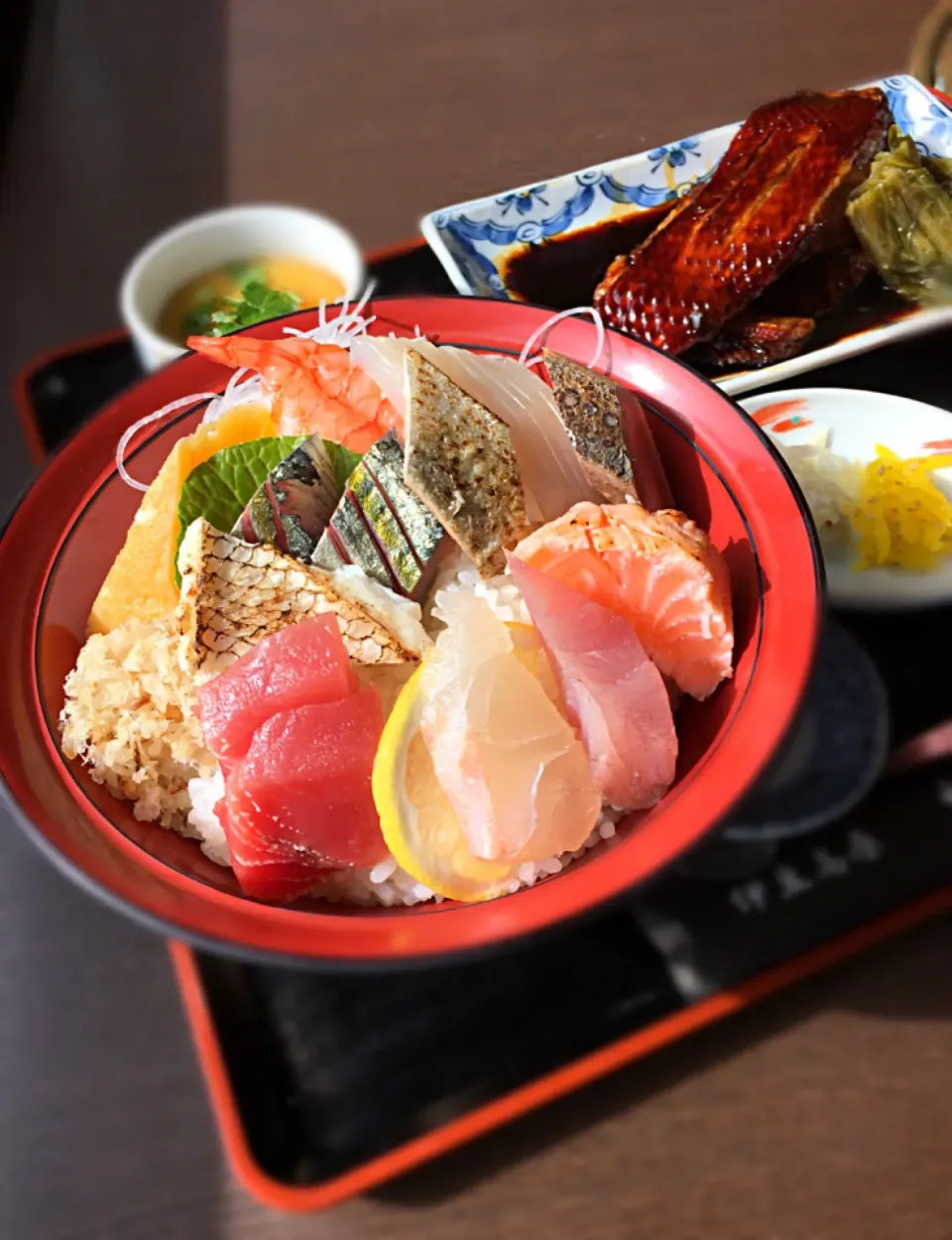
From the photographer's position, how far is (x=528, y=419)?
2.79 feet

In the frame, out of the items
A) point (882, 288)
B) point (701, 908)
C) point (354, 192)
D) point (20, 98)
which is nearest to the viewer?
point (701, 908)

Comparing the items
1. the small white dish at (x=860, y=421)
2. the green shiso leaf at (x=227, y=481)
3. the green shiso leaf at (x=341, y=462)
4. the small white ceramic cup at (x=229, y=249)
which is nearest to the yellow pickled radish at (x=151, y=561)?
the green shiso leaf at (x=227, y=481)

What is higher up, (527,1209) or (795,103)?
(795,103)

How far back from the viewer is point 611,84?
4.72 feet

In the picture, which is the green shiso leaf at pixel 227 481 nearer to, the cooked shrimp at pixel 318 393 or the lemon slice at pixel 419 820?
the cooked shrimp at pixel 318 393

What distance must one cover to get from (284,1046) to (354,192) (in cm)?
133

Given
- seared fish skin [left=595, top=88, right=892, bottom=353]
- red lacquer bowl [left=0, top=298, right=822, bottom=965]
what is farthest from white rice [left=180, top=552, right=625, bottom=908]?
seared fish skin [left=595, top=88, right=892, bottom=353]

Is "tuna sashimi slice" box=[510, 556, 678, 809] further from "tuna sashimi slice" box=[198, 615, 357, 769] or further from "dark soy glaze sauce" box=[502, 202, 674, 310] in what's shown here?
"dark soy glaze sauce" box=[502, 202, 674, 310]

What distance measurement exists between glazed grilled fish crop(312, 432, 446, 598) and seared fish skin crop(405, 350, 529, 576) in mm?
36

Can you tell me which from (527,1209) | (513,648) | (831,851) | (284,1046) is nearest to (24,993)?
(284,1046)

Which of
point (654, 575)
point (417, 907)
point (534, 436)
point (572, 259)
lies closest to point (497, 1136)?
point (417, 907)

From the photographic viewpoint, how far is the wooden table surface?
822 mm

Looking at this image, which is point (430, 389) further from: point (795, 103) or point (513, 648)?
point (795, 103)

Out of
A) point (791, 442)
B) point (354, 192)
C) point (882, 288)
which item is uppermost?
point (354, 192)
